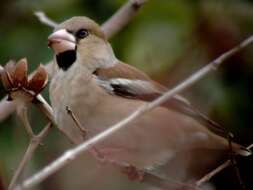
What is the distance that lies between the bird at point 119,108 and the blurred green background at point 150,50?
0.34 feet

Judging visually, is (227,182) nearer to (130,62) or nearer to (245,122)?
(245,122)

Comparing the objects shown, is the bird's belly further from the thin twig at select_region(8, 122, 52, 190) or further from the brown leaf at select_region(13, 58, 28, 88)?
the thin twig at select_region(8, 122, 52, 190)

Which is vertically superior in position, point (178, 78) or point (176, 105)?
point (178, 78)

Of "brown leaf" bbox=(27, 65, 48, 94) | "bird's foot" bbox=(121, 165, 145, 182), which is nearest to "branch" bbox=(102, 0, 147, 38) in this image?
"bird's foot" bbox=(121, 165, 145, 182)

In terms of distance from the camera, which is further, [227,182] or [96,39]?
[227,182]

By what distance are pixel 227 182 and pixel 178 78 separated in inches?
78.6

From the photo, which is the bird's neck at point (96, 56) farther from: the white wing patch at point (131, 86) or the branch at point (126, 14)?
the branch at point (126, 14)

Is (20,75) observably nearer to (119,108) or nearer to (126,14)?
(126,14)

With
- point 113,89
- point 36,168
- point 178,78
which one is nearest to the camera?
point 178,78

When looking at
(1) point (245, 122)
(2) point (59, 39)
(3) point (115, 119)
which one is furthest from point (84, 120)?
(1) point (245, 122)

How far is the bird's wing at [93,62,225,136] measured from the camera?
3074 mm

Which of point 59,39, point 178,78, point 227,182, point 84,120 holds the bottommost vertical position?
point 227,182

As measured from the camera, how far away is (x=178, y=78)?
186 centimetres

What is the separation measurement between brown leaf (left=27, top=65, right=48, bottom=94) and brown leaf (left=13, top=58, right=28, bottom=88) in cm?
2
